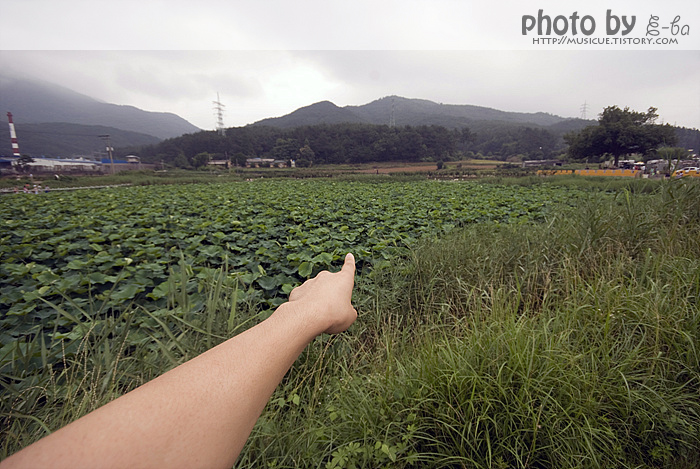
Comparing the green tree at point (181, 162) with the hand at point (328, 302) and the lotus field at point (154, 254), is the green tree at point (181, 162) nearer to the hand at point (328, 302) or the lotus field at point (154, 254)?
the lotus field at point (154, 254)

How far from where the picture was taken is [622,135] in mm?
32531

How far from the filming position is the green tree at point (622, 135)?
3139cm

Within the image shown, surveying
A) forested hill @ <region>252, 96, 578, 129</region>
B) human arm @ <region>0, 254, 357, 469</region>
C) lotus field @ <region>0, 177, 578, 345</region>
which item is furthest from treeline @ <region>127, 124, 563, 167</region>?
human arm @ <region>0, 254, 357, 469</region>

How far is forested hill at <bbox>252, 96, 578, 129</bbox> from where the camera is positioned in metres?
107

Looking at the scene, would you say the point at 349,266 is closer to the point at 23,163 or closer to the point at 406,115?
the point at 23,163

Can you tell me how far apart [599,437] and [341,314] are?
1086mm

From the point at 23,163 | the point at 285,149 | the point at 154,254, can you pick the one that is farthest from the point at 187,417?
the point at 23,163

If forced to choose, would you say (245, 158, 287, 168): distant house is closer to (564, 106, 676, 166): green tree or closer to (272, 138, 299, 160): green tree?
(272, 138, 299, 160): green tree

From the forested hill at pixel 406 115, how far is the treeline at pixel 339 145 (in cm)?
4066

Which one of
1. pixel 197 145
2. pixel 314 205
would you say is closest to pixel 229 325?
pixel 314 205

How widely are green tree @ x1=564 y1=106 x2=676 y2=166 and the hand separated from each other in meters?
45.6

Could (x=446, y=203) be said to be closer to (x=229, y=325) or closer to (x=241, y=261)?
→ (x=241, y=261)

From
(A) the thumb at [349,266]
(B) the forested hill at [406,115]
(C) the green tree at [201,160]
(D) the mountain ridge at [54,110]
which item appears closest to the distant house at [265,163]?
(C) the green tree at [201,160]

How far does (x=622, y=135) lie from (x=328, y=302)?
4664 centimetres
